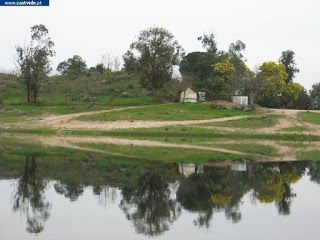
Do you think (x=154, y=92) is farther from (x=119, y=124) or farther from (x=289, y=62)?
(x=289, y=62)

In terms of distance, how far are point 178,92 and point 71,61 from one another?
44.0 meters

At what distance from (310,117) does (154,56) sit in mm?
25509

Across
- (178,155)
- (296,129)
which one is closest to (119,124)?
(296,129)

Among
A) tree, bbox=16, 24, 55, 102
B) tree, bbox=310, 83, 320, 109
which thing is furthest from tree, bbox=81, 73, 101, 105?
tree, bbox=310, 83, 320, 109

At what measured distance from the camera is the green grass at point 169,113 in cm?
5444

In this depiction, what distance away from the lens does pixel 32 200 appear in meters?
14.9

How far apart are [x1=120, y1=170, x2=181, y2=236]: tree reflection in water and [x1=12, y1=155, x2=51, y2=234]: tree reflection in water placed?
102 inches

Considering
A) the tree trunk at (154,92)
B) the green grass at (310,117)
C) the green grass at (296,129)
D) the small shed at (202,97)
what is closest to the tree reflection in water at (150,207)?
the green grass at (296,129)

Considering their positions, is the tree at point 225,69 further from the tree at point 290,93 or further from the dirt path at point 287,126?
the dirt path at point 287,126

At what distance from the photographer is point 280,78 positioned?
72.6m

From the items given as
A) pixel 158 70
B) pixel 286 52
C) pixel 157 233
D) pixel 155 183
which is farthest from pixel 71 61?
pixel 157 233

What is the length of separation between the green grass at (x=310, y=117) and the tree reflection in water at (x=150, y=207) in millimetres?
43592

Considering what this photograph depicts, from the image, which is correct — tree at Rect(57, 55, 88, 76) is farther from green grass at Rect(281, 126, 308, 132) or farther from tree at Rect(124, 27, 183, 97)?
green grass at Rect(281, 126, 308, 132)

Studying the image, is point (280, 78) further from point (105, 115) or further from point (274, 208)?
point (274, 208)
